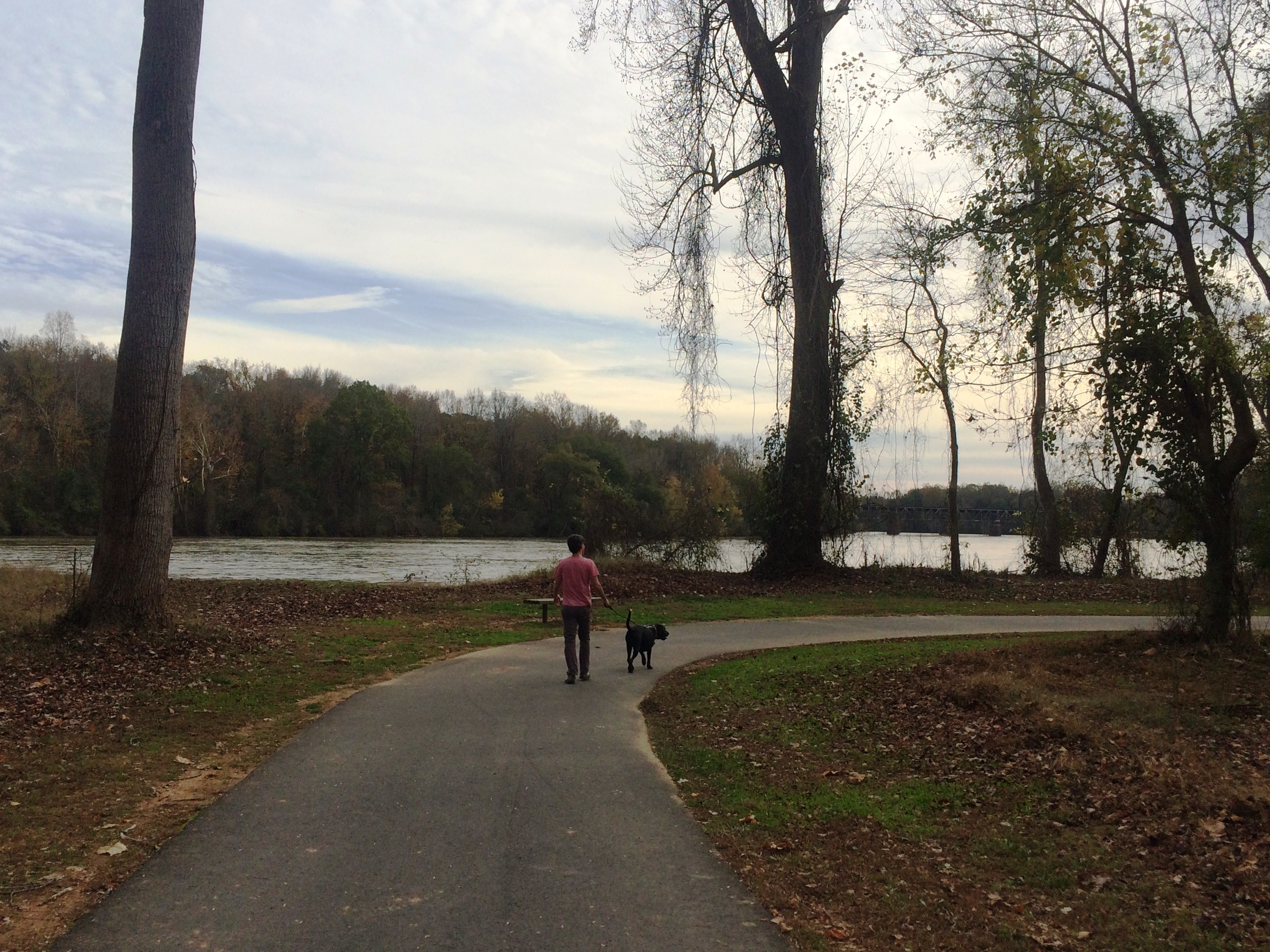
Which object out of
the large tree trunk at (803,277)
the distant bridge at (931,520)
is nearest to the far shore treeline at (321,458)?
the distant bridge at (931,520)

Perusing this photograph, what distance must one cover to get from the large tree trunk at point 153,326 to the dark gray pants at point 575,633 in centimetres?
509

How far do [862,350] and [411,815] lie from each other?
19.4m

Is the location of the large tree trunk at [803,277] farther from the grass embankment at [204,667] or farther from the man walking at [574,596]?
the man walking at [574,596]

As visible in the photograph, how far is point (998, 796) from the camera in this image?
6.55 m

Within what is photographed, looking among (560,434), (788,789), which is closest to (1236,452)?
(788,789)

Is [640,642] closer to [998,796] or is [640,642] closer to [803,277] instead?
[998,796]

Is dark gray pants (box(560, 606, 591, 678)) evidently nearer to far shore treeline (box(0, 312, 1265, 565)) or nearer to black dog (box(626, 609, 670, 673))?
black dog (box(626, 609, 670, 673))

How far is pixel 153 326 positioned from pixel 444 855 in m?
9.33

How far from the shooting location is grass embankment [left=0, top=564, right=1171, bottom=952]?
5.48 metres

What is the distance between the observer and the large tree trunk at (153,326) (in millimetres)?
11500

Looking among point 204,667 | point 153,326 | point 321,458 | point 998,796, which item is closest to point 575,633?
point 204,667

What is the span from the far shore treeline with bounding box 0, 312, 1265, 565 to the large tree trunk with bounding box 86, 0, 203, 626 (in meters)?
23.2

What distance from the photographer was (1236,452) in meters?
10.1

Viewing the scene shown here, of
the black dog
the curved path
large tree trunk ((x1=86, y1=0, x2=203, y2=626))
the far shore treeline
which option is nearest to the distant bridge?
the far shore treeline
